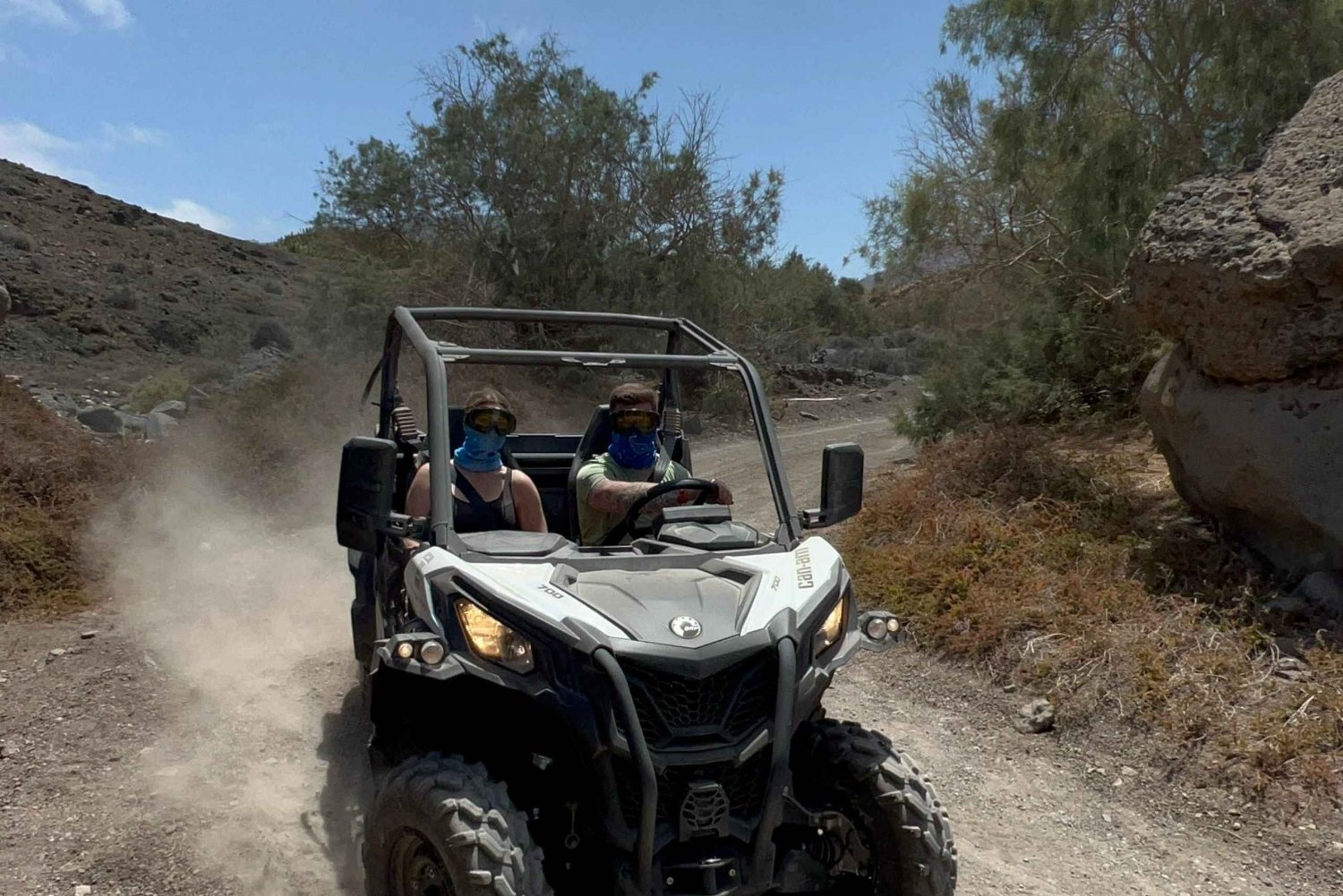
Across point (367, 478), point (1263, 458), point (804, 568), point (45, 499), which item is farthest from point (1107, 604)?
point (45, 499)

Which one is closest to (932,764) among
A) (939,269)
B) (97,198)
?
(939,269)

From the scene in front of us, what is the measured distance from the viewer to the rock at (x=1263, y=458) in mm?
6410

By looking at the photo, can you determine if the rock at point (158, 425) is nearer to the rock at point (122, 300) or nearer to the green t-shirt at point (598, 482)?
the green t-shirt at point (598, 482)

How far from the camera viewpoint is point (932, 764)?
5.40m

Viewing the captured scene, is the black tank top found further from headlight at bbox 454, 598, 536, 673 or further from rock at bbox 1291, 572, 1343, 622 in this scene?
rock at bbox 1291, 572, 1343, 622

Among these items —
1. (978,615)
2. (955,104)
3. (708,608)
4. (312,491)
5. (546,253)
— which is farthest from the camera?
(546,253)

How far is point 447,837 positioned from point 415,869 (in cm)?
26

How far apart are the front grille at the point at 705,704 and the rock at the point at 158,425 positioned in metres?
11.2

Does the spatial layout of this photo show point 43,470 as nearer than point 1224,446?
No

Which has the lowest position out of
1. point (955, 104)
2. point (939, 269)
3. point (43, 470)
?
point (43, 470)

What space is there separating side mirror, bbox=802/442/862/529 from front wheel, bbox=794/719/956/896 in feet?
2.49

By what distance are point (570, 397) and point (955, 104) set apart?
23.1 ft

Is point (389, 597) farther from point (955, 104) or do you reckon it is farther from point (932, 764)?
point (955, 104)

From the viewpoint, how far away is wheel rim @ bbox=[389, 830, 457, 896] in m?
2.81
